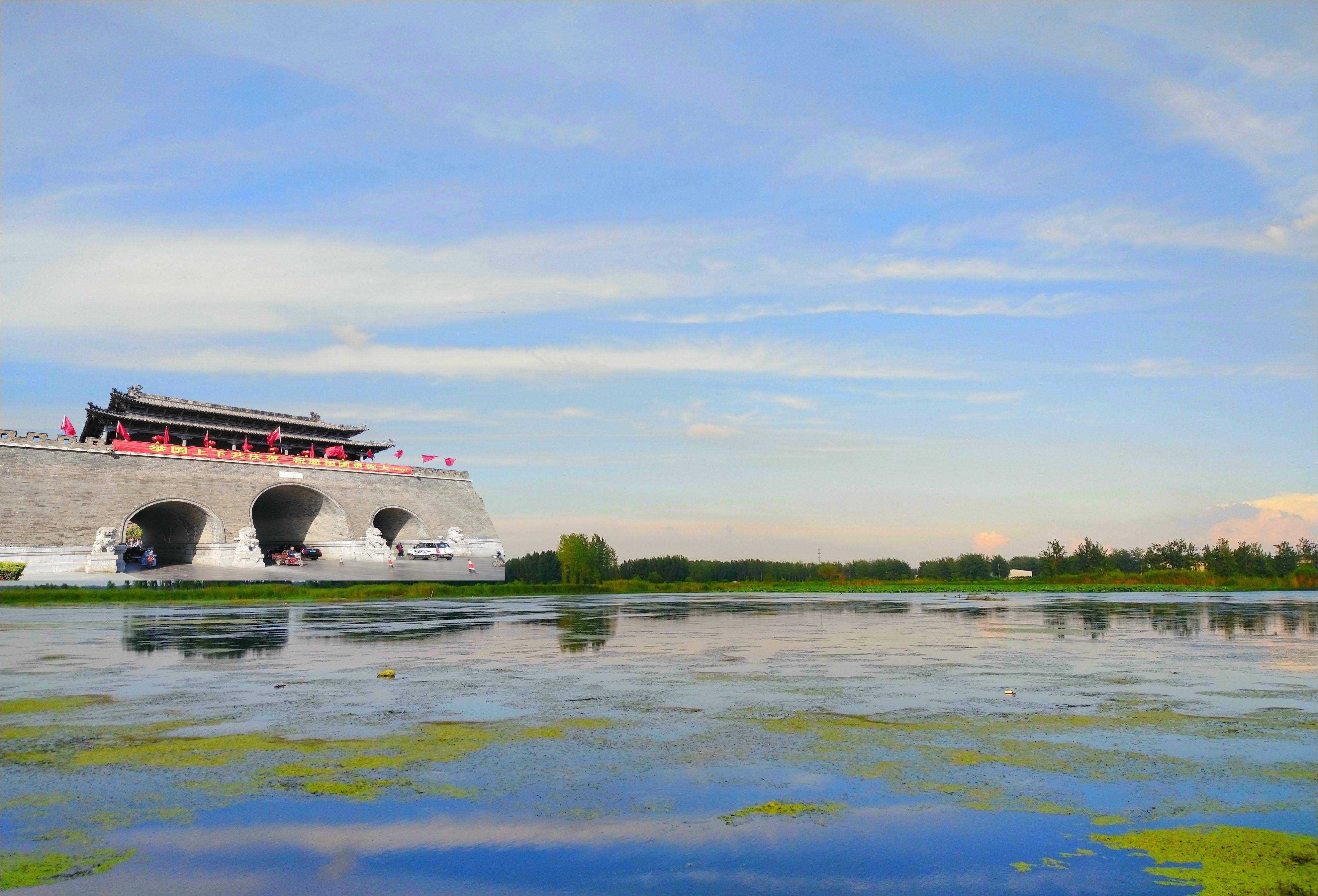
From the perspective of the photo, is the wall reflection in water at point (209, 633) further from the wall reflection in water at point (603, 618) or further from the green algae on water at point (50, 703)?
the green algae on water at point (50, 703)

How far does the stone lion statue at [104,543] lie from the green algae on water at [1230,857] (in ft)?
191

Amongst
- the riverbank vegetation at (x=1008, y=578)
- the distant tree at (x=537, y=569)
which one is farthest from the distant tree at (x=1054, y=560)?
the distant tree at (x=537, y=569)

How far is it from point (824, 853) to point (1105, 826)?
2.14 meters

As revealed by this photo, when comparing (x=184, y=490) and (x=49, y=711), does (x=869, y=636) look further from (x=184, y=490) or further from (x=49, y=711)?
(x=184, y=490)

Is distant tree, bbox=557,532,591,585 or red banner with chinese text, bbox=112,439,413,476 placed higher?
red banner with chinese text, bbox=112,439,413,476

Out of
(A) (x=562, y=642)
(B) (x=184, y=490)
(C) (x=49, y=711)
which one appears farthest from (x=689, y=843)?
(B) (x=184, y=490)

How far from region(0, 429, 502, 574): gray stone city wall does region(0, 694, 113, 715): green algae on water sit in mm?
48411

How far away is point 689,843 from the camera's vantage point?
224 inches

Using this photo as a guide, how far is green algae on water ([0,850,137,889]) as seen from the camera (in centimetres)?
513

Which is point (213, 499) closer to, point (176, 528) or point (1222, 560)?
point (176, 528)

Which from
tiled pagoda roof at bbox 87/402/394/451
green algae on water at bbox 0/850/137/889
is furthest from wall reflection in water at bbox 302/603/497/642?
tiled pagoda roof at bbox 87/402/394/451

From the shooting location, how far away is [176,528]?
64938 millimetres

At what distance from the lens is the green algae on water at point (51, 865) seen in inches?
202

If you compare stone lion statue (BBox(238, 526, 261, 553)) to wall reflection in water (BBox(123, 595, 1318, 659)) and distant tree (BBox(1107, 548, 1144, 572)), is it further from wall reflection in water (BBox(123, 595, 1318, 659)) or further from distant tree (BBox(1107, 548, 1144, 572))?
distant tree (BBox(1107, 548, 1144, 572))
